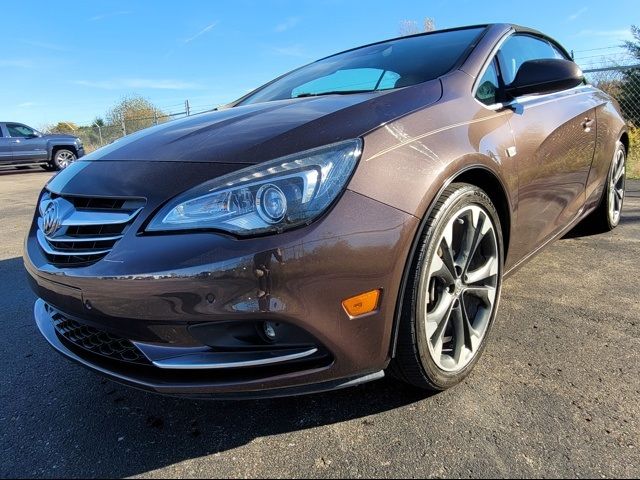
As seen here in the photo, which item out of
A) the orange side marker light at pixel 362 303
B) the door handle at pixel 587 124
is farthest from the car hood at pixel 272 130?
the door handle at pixel 587 124

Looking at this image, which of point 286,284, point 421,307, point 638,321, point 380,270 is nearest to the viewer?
point 286,284

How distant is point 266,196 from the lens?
5.12 ft

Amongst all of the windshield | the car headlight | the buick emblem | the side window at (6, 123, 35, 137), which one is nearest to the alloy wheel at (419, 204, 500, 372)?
the car headlight

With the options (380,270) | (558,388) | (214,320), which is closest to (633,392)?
(558,388)

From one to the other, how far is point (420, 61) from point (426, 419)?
Answer: 69.4 inches

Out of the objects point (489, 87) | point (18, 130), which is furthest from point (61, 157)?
point (489, 87)

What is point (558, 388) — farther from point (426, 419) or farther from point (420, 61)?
point (420, 61)

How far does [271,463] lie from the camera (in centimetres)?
166

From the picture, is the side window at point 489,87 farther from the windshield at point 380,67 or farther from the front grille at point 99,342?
the front grille at point 99,342

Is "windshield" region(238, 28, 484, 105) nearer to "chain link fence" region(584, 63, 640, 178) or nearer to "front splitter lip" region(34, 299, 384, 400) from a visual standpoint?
"front splitter lip" region(34, 299, 384, 400)

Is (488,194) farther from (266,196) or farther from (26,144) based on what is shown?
(26,144)

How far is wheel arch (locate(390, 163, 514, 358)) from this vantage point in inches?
67.5

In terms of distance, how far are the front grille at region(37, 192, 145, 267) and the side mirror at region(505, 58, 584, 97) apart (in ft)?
6.19

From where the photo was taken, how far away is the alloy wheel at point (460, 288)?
1902 mm
